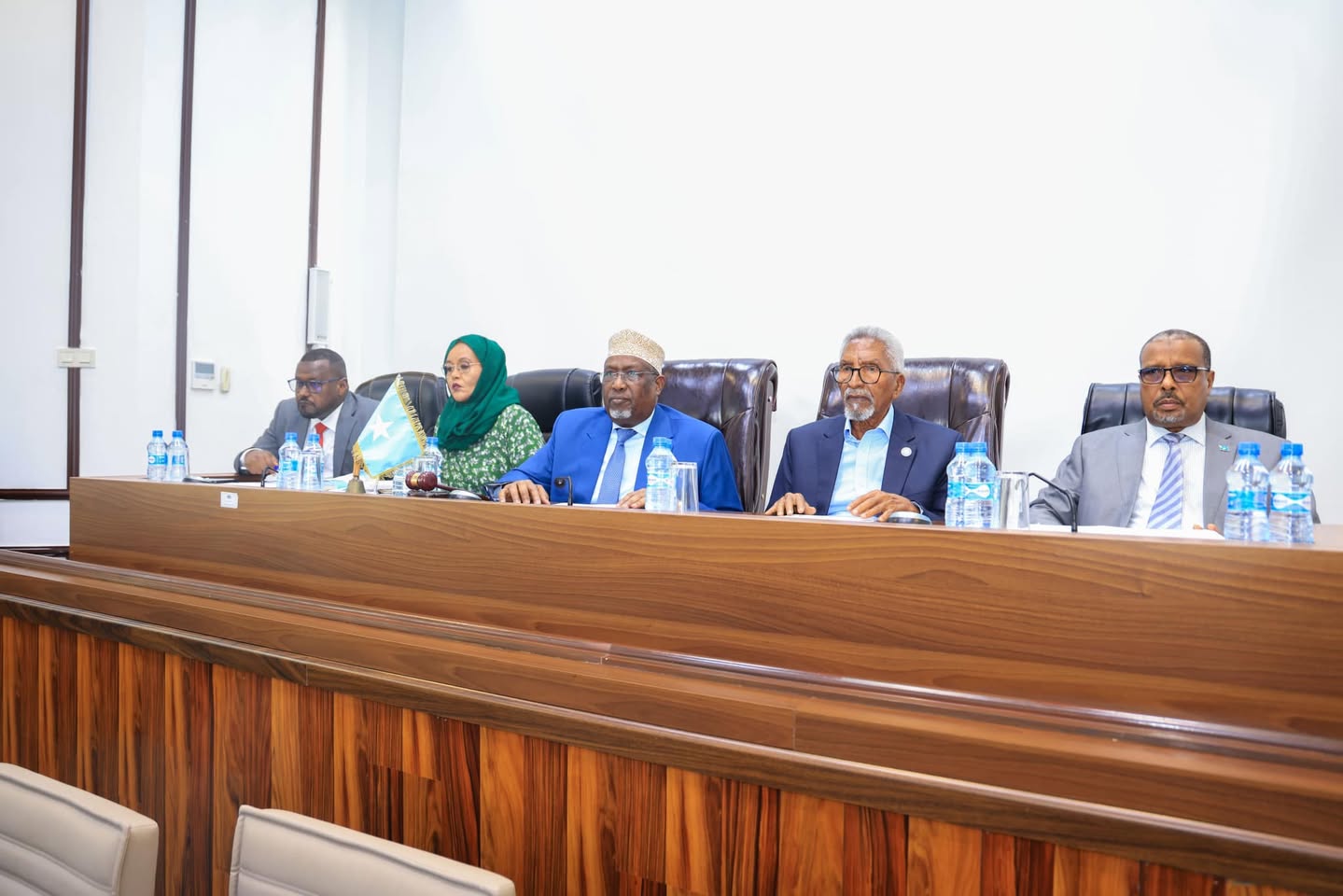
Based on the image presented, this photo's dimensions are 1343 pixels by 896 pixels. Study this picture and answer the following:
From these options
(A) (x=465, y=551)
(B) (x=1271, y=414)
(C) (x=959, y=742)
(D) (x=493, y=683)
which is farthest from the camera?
(B) (x=1271, y=414)

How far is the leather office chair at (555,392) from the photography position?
314 cm

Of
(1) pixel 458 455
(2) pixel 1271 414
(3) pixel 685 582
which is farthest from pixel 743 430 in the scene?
(3) pixel 685 582

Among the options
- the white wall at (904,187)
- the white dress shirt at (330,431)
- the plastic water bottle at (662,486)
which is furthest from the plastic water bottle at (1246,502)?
the white dress shirt at (330,431)

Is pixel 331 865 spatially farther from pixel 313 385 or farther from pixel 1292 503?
pixel 313 385

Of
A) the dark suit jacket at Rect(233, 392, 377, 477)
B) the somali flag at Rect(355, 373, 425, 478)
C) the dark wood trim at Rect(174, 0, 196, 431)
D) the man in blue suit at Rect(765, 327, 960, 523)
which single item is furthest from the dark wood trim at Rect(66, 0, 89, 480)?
the man in blue suit at Rect(765, 327, 960, 523)

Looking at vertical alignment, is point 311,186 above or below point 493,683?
above

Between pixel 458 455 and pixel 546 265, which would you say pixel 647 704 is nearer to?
pixel 458 455

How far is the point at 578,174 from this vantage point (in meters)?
4.06

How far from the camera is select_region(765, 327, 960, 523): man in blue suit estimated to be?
2363 mm

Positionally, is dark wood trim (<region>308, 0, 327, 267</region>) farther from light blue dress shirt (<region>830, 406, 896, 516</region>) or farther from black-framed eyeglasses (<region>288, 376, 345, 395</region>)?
light blue dress shirt (<region>830, 406, 896, 516</region>)


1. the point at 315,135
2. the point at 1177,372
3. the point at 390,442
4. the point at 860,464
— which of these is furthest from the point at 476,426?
the point at 315,135

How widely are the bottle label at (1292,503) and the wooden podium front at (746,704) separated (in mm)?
292

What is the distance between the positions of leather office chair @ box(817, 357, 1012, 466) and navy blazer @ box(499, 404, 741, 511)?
0.41 m

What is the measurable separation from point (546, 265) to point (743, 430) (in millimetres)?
1697
